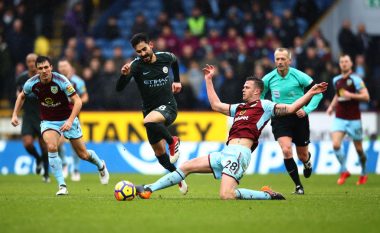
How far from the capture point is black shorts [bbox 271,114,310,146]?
47.6 feet

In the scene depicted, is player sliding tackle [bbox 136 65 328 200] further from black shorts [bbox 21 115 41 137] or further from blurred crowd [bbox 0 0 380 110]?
blurred crowd [bbox 0 0 380 110]

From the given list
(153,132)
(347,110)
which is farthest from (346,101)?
(153,132)

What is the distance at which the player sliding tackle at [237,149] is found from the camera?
1195 centimetres

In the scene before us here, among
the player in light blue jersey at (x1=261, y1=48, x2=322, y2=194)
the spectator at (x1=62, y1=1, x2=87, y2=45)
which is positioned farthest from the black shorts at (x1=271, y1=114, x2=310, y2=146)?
the spectator at (x1=62, y1=1, x2=87, y2=45)

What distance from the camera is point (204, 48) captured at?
2572cm

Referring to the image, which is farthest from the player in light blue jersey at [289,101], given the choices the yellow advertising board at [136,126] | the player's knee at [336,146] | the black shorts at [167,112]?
the yellow advertising board at [136,126]

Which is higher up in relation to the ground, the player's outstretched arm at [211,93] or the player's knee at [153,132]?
the player's outstretched arm at [211,93]

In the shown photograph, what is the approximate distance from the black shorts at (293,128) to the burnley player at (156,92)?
5.67 ft

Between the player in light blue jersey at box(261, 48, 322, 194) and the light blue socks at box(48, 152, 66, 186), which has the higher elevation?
the player in light blue jersey at box(261, 48, 322, 194)

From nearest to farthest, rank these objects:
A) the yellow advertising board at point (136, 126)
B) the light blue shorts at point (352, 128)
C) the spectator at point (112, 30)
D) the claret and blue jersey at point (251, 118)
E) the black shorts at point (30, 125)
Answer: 1. the claret and blue jersey at point (251, 118)
2. the light blue shorts at point (352, 128)
3. the black shorts at point (30, 125)
4. the yellow advertising board at point (136, 126)
5. the spectator at point (112, 30)

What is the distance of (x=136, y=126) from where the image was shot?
2367 centimetres

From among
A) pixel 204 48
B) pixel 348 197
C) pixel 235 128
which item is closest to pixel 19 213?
pixel 235 128

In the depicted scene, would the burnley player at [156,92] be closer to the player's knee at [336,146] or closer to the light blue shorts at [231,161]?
the light blue shorts at [231,161]

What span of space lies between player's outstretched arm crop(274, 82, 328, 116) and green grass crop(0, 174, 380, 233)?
130 centimetres
